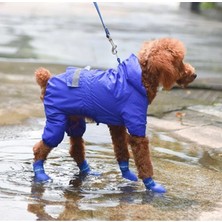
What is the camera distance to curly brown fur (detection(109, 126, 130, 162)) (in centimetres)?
531

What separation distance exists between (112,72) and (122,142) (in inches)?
26.6

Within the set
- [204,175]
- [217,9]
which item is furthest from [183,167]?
[217,9]

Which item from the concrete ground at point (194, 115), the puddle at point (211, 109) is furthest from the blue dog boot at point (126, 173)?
the puddle at point (211, 109)

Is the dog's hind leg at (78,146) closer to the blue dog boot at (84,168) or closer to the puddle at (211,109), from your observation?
the blue dog boot at (84,168)

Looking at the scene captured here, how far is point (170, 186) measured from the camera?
5.20 metres

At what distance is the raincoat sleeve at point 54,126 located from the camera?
506 cm

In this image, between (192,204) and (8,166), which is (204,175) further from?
(8,166)

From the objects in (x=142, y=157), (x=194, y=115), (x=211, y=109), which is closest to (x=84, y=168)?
(x=142, y=157)

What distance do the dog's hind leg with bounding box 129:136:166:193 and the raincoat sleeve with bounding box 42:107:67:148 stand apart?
0.59 m

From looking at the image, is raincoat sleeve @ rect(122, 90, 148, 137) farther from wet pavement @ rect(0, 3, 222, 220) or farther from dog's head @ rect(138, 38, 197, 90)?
wet pavement @ rect(0, 3, 222, 220)

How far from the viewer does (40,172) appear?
5168 mm

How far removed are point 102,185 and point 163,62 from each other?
1.18 m

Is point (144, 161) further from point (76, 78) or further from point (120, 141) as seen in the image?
point (76, 78)

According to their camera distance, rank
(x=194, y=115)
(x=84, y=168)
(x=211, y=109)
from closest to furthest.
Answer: (x=84, y=168) → (x=194, y=115) → (x=211, y=109)
